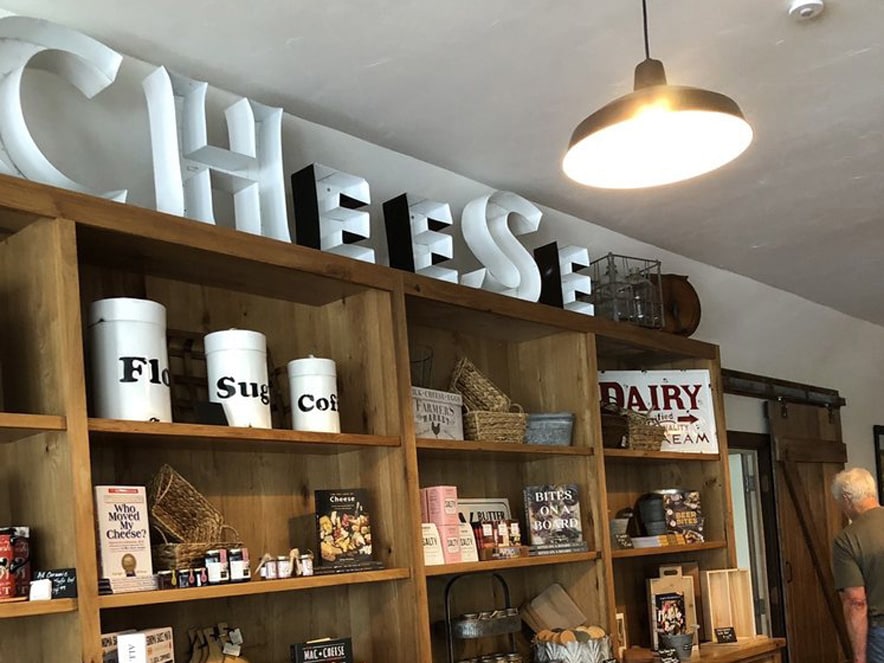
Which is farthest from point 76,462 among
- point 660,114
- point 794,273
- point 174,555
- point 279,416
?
point 794,273

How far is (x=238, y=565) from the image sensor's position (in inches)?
96.4

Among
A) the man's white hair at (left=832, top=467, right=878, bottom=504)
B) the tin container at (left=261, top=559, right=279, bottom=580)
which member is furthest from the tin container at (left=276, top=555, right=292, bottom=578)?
the man's white hair at (left=832, top=467, right=878, bottom=504)

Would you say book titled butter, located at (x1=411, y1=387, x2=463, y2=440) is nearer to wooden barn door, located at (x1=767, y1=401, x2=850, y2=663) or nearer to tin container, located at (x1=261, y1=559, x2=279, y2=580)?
tin container, located at (x1=261, y1=559, x2=279, y2=580)

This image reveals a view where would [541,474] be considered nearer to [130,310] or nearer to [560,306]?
[560,306]

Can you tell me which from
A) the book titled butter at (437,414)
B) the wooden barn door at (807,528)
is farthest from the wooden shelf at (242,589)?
the wooden barn door at (807,528)

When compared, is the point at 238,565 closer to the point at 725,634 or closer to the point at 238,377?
the point at 238,377

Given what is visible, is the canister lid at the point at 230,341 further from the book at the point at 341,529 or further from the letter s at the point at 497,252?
the letter s at the point at 497,252

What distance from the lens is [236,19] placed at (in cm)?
261

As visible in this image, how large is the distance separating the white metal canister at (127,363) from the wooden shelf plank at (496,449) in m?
0.86

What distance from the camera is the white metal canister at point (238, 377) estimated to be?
256cm

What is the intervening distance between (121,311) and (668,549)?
2400 millimetres

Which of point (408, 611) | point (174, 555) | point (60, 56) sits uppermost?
point (60, 56)

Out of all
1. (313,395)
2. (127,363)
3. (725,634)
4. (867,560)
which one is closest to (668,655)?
(725,634)

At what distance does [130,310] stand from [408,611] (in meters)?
1.09
